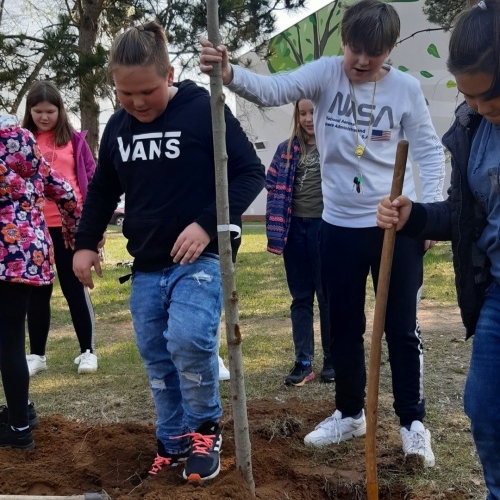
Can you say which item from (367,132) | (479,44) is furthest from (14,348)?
(479,44)

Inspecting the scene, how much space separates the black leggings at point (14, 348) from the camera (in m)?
3.29

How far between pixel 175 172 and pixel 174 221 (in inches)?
8.2

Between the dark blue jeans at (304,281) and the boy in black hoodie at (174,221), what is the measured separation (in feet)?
5.58

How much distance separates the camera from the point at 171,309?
→ 277 centimetres

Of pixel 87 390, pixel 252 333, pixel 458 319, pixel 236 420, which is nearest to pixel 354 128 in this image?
pixel 236 420

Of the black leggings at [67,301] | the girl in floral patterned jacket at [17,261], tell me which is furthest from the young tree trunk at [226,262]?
the black leggings at [67,301]

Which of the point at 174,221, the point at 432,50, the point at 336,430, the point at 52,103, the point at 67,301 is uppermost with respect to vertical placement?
the point at 432,50

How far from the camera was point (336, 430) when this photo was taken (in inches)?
136

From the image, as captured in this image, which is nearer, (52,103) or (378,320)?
(378,320)

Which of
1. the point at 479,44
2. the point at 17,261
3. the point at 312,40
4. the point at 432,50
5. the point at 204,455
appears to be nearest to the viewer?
the point at 479,44

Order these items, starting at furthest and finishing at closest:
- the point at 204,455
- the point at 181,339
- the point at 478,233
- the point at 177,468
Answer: the point at 177,468
the point at 204,455
the point at 181,339
the point at 478,233

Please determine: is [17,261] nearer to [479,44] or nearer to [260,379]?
A: [260,379]

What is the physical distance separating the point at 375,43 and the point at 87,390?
2961 millimetres

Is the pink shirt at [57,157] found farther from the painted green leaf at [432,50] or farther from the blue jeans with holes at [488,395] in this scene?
the painted green leaf at [432,50]
